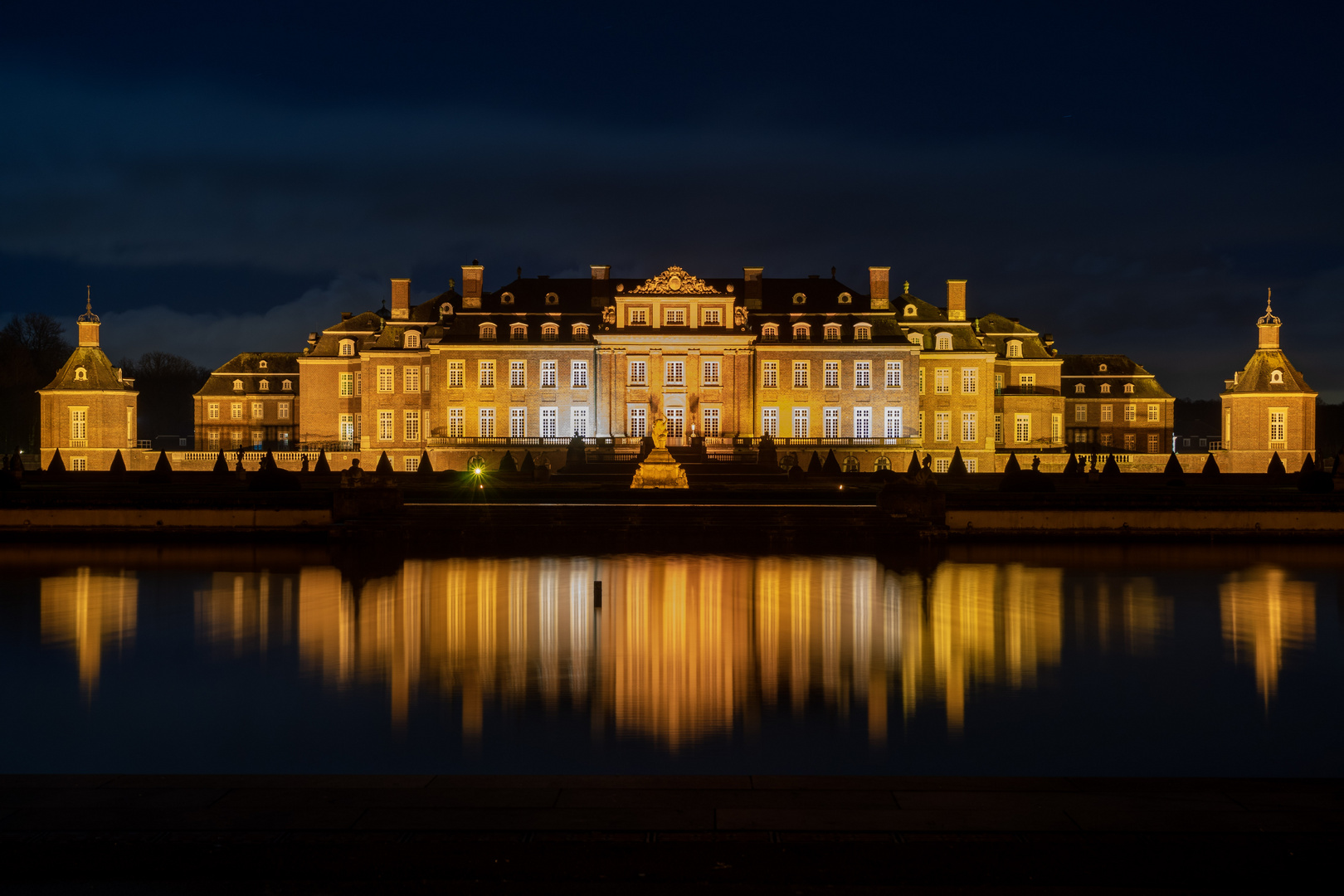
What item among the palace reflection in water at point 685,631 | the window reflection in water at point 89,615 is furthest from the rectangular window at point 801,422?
the window reflection in water at point 89,615

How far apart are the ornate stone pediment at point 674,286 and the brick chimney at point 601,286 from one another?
261 centimetres

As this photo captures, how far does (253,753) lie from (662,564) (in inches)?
434

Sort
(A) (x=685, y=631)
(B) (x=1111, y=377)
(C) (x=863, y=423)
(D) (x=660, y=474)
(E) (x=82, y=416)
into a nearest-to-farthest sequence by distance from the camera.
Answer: (A) (x=685, y=631)
(D) (x=660, y=474)
(C) (x=863, y=423)
(E) (x=82, y=416)
(B) (x=1111, y=377)

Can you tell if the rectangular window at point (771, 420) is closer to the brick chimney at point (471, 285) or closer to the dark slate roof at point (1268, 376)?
the brick chimney at point (471, 285)

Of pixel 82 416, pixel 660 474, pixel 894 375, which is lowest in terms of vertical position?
pixel 660 474

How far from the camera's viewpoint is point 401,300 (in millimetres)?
56219

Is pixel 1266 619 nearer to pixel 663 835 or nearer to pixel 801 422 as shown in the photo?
pixel 663 835

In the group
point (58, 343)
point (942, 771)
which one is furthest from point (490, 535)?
point (58, 343)

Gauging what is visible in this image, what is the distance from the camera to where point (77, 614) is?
44.3ft

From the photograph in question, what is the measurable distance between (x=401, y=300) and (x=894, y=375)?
26378mm

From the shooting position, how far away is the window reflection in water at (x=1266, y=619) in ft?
36.7

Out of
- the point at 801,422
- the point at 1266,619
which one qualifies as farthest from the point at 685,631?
the point at 801,422

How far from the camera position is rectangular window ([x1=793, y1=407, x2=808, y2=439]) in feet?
174

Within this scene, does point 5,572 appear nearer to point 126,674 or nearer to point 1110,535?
point 126,674
